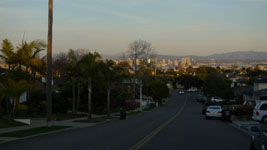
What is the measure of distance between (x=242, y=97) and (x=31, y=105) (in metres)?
55.6

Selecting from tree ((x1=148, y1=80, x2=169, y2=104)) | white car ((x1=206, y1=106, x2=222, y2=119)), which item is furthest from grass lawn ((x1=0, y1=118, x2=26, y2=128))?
tree ((x1=148, y1=80, x2=169, y2=104))

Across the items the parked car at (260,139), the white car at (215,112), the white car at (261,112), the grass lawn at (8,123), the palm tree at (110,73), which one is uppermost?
the palm tree at (110,73)

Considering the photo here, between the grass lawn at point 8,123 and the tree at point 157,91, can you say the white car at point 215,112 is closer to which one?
the grass lawn at point 8,123

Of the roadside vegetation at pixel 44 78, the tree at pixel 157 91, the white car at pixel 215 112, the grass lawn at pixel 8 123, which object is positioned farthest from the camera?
the tree at pixel 157 91

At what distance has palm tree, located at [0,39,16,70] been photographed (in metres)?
31.5

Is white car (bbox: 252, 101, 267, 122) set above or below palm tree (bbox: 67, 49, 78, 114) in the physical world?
below

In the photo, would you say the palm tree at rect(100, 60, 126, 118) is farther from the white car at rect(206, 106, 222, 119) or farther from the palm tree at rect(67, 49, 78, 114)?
the white car at rect(206, 106, 222, 119)

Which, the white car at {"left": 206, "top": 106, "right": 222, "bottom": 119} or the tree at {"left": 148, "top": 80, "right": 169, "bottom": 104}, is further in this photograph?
the tree at {"left": 148, "top": 80, "right": 169, "bottom": 104}

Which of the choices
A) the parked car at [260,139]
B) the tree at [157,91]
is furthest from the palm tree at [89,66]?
the tree at [157,91]

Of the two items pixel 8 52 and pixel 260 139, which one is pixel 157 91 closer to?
pixel 8 52

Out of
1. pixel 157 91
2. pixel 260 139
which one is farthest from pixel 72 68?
pixel 157 91

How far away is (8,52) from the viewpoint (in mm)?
31609

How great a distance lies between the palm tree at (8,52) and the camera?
31500 mm

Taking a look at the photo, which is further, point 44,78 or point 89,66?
point 44,78
